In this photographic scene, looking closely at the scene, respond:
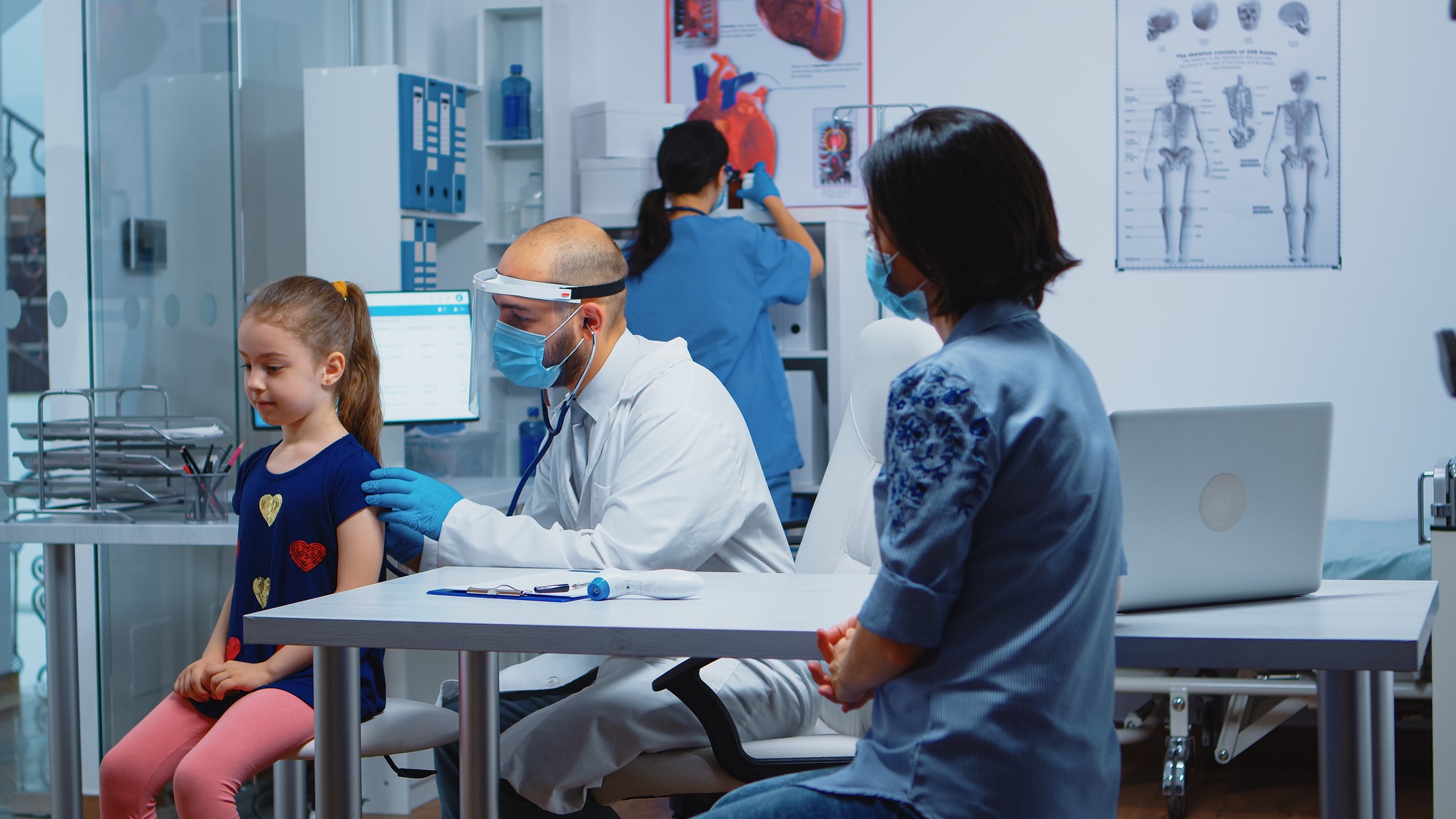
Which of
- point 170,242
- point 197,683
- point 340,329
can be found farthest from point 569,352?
point 170,242

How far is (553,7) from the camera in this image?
4.42 m

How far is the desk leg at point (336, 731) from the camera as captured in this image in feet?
5.36

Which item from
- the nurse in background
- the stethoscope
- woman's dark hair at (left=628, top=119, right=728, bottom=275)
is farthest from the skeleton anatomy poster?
the stethoscope

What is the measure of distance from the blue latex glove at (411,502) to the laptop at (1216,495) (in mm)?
968

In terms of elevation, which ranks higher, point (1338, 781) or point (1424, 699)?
point (1338, 781)

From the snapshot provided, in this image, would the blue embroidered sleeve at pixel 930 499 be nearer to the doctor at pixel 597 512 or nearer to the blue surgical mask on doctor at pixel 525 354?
the doctor at pixel 597 512

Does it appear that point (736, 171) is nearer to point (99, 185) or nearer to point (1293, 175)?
point (1293, 175)

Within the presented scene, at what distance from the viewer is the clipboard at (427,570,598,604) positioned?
166 centimetres

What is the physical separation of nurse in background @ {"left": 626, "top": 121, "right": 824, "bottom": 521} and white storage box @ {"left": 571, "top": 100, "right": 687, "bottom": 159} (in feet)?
1.70

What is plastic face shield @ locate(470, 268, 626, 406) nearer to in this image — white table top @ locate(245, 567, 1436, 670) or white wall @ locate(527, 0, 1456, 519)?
white table top @ locate(245, 567, 1436, 670)

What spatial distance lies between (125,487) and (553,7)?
239 centimetres

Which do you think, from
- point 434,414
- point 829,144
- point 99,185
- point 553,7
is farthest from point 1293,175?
point 99,185

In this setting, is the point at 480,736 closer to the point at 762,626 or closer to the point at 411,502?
the point at 411,502

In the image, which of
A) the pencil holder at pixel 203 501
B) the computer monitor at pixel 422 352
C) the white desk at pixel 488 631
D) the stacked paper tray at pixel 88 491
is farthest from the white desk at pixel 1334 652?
the computer monitor at pixel 422 352
